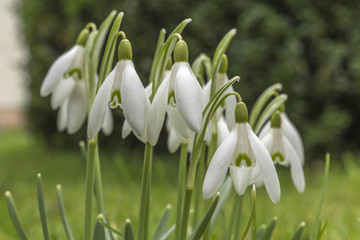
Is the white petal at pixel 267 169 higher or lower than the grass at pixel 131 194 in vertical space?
higher

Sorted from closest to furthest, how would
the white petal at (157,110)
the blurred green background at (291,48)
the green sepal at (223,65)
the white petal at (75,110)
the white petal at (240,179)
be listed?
the white petal at (157,110), the white petal at (240,179), the green sepal at (223,65), the white petal at (75,110), the blurred green background at (291,48)

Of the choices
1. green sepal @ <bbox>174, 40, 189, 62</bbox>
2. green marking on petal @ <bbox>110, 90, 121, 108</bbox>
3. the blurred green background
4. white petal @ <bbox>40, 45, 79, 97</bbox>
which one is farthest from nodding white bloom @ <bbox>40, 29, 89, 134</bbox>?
the blurred green background

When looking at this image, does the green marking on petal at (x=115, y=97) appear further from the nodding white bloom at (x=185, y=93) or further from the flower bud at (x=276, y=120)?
the flower bud at (x=276, y=120)

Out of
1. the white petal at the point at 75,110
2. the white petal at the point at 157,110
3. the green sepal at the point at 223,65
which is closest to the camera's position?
the white petal at the point at 157,110

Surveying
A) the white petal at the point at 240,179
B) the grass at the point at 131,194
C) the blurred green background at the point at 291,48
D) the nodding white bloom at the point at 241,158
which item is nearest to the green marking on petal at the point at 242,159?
the nodding white bloom at the point at 241,158

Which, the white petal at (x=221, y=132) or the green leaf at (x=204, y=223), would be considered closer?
the green leaf at (x=204, y=223)

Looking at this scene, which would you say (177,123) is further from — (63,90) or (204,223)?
(63,90)

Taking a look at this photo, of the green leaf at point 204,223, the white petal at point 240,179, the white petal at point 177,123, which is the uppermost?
the white petal at point 177,123

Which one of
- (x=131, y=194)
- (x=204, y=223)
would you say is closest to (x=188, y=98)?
(x=204, y=223)
